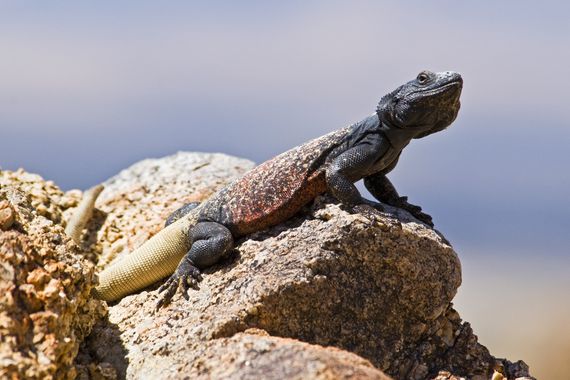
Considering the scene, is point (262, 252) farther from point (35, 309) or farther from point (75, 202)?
point (75, 202)

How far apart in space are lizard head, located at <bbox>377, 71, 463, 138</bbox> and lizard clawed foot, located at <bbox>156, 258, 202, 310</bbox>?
1.65 meters

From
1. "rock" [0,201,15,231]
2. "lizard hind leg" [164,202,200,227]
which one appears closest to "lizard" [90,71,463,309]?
"lizard hind leg" [164,202,200,227]

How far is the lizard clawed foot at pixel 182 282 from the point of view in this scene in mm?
4816

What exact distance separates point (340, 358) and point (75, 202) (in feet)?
14.9

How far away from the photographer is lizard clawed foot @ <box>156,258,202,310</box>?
4.82 meters

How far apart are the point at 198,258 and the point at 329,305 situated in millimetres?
1068

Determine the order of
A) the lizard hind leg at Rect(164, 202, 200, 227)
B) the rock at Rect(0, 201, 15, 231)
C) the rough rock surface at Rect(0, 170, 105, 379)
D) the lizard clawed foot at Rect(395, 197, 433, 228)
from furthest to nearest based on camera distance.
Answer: the lizard hind leg at Rect(164, 202, 200, 227)
the lizard clawed foot at Rect(395, 197, 433, 228)
the rock at Rect(0, 201, 15, 231)
the rough rock surface at Rect(0, 170, 105, 379)

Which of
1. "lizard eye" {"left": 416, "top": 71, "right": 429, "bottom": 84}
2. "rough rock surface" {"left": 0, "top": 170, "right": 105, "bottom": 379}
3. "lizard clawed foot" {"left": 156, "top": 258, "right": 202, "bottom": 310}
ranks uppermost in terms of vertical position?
"lizard eye" {"left": 416, "top": 71, "right": 429, "bottom": 84}

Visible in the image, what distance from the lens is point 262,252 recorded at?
15.4 feet

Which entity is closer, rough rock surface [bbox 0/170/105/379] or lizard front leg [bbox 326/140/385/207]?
rough rock surface [bbox 0/170/105/379]

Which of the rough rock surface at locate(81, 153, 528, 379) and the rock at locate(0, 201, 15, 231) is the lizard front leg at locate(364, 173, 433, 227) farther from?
the rock at locate(0, 201, 15, 231)

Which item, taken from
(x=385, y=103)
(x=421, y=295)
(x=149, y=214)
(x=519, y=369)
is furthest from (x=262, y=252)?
(x=149, y=214)

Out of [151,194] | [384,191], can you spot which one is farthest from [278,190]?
[151,194]

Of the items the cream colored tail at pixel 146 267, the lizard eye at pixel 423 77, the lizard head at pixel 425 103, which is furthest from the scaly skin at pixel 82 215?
the lizard eye at pixel 423 77
